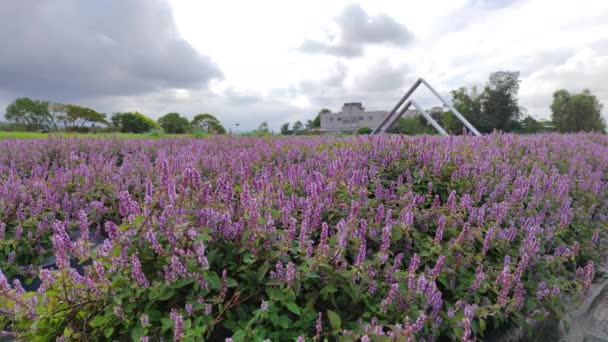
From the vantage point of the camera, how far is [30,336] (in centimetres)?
182

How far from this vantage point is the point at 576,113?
65.8 meters

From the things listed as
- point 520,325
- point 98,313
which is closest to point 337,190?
point 520,325

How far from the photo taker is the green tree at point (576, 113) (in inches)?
2547

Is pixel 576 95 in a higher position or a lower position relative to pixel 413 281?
higher

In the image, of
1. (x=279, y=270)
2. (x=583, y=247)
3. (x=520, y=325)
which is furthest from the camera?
(x=583, y=247)

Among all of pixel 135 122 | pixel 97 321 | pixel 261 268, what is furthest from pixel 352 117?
pixel 97 321

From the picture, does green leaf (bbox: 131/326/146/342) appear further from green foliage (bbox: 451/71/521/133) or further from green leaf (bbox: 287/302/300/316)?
green foliage (bbox: 451/71/521/133)

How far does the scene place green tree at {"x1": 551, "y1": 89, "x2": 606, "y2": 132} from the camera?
64.7 meters

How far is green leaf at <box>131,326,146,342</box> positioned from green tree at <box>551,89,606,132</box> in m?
76.8

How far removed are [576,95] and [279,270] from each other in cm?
8564

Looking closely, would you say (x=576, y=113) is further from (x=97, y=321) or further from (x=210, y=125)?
(x=97, y=321)

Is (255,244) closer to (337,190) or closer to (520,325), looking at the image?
(337,190)

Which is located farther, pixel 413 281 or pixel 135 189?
pixel 135 189

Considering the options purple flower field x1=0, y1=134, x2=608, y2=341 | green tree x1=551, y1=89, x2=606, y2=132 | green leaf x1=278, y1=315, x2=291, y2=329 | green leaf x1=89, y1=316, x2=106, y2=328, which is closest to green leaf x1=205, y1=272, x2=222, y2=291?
purple flower field x1=0, y1=134, x2=608, y2=341
